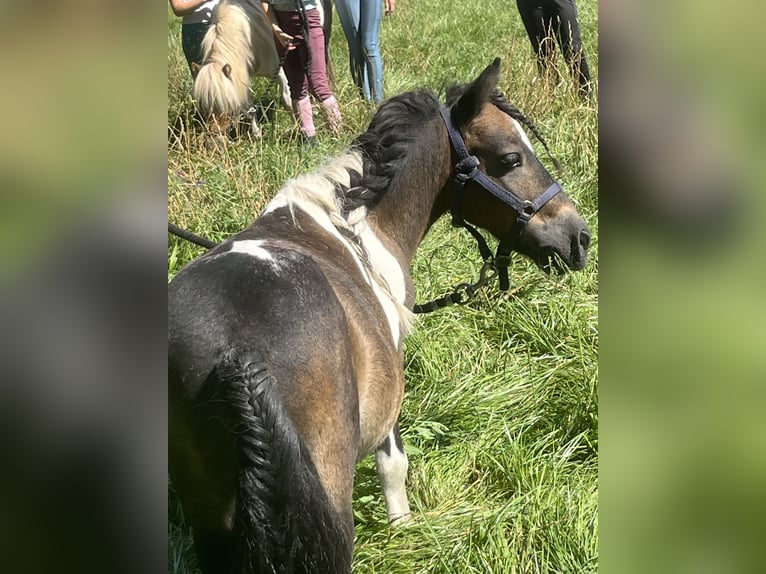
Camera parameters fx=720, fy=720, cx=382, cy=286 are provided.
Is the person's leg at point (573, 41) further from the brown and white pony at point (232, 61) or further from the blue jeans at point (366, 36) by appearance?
the brown and white pony at point (232, 61)

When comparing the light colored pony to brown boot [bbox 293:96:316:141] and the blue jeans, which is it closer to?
brown boot [bbox 293:96:316:141]

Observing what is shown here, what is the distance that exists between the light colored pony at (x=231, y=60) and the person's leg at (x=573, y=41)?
2.41 meters

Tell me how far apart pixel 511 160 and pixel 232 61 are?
3296mm

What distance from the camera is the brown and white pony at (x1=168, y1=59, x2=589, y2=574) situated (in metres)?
1.59

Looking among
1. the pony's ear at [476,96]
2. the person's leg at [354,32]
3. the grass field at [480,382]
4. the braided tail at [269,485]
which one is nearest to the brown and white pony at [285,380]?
the braided tail at [269,485]

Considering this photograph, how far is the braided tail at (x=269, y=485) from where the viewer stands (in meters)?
1.57

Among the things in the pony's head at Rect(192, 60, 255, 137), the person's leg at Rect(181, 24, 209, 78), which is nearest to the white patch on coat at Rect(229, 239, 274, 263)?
the pony's head at Rect(192, 60, 255, 137)

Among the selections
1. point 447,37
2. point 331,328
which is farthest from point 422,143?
point 447,37

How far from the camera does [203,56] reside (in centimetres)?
551

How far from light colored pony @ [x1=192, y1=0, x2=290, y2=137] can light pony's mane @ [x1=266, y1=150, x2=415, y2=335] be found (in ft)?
8.12

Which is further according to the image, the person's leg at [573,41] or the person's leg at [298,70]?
the person's leg at [573,41]
